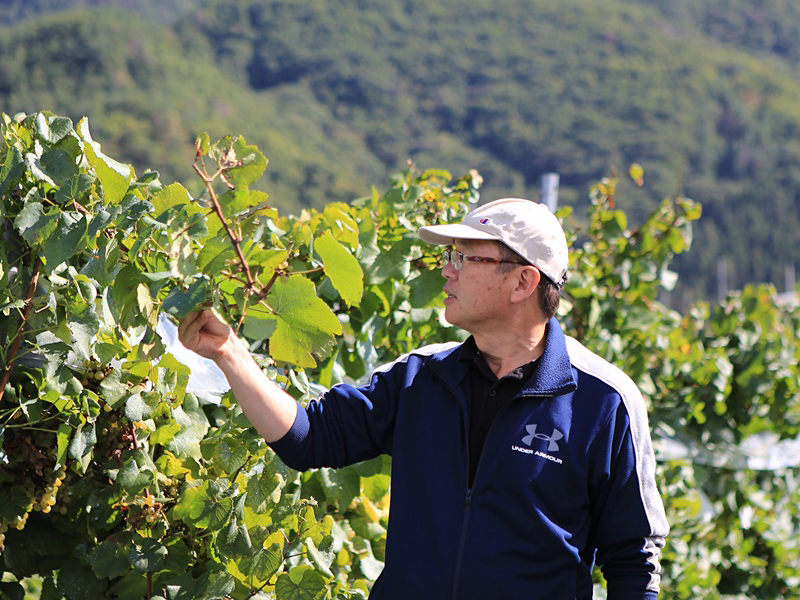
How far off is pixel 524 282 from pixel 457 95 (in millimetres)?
77668

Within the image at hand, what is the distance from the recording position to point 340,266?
2369 mm

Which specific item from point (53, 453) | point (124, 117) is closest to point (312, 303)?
point (53, 453)

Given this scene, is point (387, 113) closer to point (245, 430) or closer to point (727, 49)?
point (727, 49)

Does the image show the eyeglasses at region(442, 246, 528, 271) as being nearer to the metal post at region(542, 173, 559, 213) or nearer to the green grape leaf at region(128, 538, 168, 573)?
the green grape leaf at region(128, 538, 168, 573)

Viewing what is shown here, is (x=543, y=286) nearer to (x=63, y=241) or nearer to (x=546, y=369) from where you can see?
(x=546, y=369)

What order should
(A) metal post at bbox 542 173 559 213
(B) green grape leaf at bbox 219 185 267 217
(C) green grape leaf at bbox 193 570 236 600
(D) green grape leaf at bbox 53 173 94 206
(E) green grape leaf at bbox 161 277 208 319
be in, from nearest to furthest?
(E) green grape leaf at bbox 161 277 208 319
(D) green grape leaf at bbox 53 173 94 206
(B) green grape leaf at bbox 219 185 267 217
(C) green grape leaf at bbox 193 570 236 600
(A) metal post at bbox 542 173 559 213

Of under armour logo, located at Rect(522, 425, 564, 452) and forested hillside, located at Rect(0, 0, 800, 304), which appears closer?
under armour logo, located at Rect(522, 425, 564, 452)

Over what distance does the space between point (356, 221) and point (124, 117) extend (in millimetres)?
58171

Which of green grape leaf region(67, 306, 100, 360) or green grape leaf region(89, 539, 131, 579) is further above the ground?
green grape leaf region(67, 306, 100, 360)

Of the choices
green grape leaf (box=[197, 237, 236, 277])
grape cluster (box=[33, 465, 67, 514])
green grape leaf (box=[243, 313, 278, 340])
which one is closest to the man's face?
green grape leaf (box=[243, 313, 278, 340])

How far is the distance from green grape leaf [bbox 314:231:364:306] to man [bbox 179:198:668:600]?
0.58ft

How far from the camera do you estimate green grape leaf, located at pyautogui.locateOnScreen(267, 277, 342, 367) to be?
6.97 ft

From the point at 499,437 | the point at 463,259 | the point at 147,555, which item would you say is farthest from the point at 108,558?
the point at 463,259

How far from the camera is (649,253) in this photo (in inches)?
164
